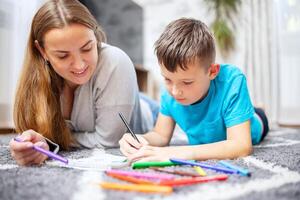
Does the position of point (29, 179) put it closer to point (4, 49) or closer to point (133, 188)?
point (133, 188)

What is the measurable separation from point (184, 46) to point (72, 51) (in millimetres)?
292

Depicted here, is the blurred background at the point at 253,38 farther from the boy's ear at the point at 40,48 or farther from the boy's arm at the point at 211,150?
the boy's arm at the point at 211,150

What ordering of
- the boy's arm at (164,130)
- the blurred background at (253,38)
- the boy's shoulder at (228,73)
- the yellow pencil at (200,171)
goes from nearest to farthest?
the yellow pencil at (200,171) → the boy's shoulder at (228,73) → the boy's arm at (164,130) → the blurred background at (253,38)

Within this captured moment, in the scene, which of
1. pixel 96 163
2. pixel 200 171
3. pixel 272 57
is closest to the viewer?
pixel 200 171

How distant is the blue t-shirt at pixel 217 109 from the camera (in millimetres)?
890

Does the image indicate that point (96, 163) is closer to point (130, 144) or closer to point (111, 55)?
point (130, 144)

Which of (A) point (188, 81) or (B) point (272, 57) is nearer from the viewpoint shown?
(A) point (188, 81)

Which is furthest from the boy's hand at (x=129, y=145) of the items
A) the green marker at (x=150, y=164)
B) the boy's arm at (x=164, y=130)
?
the boy's arm at (x=164, y=130)

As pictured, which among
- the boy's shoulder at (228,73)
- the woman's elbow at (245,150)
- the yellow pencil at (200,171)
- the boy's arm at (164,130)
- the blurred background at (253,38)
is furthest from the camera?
the blurred background at (253,38)

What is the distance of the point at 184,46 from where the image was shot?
848 millimetres

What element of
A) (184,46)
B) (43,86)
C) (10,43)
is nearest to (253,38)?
(10,43)

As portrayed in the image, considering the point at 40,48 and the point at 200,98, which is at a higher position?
the point at 40,48

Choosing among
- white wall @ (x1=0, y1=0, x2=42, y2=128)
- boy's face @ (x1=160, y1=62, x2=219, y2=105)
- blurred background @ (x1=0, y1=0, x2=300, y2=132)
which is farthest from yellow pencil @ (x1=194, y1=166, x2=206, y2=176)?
blurred background @ (x1=0, y1=0, x2=300, y2=132)

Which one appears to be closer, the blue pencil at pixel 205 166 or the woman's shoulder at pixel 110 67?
the blue pencil at pixel 205 166
